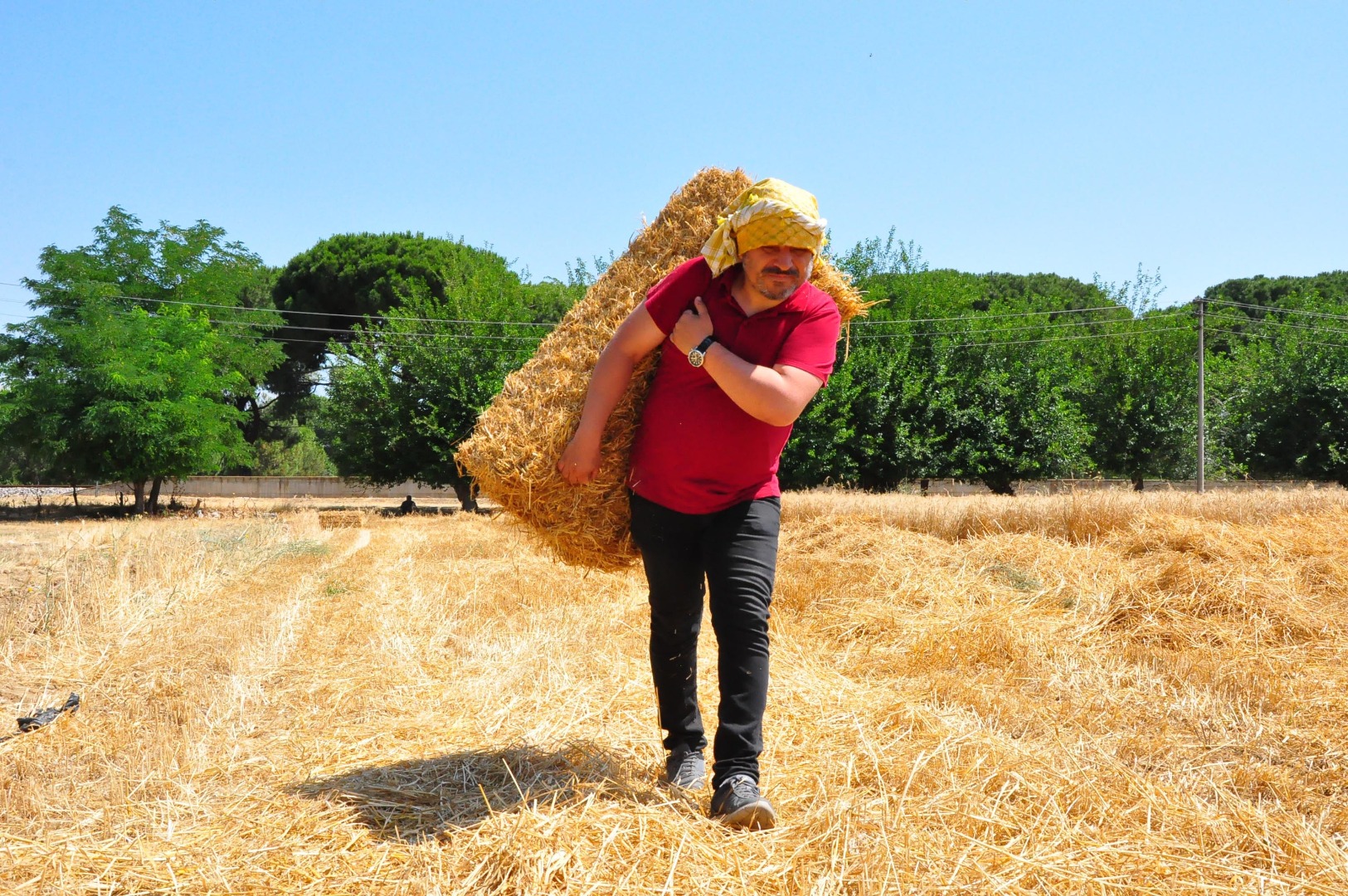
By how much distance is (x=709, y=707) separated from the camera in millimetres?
4422

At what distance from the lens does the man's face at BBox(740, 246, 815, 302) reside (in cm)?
299

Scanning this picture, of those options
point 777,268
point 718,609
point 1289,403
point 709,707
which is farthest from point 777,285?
point 1289,403

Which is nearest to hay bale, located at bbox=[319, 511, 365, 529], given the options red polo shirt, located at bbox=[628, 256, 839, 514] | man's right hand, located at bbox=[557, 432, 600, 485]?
man's right hand, located at bbox=[557, 432, 600, 485]

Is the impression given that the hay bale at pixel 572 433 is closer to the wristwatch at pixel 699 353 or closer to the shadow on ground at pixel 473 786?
the wristwatch at pixel 699 353

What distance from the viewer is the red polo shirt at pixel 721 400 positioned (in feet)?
9.93

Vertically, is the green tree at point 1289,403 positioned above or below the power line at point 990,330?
below

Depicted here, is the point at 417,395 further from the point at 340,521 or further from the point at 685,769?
the point at 685,769

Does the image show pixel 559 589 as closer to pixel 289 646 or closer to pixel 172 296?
pixel 289 646

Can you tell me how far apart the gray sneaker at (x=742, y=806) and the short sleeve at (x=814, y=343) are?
128cm

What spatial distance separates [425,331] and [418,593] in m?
29.3

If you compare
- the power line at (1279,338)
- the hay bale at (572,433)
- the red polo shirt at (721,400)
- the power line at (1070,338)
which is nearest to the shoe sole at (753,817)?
the red polo shirt at (721,400)

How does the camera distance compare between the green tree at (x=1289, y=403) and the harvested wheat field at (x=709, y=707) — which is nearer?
the harvested wheat field at (x=709, y=707)

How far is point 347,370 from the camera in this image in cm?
3541

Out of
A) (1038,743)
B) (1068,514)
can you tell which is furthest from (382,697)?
(1068,514)
